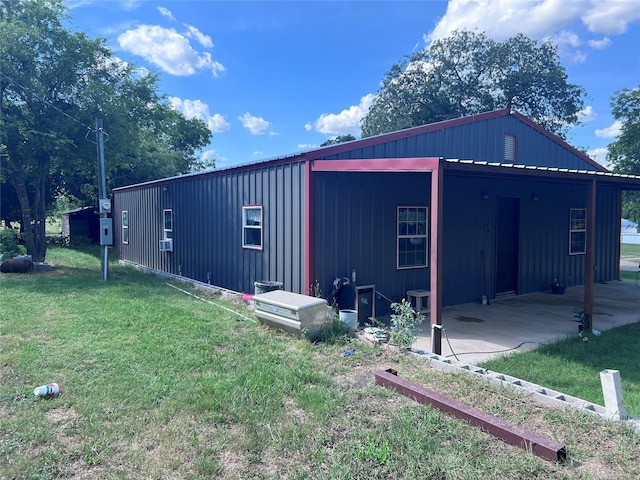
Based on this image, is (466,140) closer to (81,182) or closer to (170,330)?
(170,330)

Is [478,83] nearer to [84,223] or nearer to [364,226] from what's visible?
[84,223]

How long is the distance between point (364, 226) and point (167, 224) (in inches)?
256

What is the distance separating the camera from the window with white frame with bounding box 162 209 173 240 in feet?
36.8

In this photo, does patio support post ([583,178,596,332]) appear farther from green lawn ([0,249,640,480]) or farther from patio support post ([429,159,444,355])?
green lawn ([0,249,640,480])

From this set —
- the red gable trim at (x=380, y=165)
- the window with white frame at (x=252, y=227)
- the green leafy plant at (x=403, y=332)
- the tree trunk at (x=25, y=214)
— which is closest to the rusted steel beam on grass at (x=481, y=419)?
the green leafy plant at (x=403, y=332)

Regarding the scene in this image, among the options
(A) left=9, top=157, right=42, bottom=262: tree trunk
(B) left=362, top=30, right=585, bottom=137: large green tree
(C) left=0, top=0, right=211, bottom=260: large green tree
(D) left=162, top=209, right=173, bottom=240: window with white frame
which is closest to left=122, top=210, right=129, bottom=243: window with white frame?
(C) left=0, top=0, right=211, bottom=260: large green tree

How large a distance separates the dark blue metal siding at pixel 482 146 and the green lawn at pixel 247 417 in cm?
334

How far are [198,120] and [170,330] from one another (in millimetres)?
29943

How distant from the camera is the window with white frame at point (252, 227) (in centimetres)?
781

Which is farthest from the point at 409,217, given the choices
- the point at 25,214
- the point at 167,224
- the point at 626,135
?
the point at 626,135

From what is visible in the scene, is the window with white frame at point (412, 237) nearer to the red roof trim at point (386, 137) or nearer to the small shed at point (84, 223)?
the red roof trim at point (386, 137)

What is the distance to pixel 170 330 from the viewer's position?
569 cm

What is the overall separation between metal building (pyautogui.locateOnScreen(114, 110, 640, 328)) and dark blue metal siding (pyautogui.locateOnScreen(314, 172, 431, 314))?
0.8 inches

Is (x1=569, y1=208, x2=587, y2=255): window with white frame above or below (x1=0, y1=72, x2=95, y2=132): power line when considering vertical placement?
below
